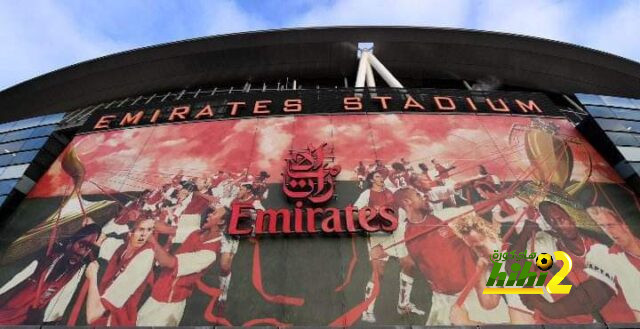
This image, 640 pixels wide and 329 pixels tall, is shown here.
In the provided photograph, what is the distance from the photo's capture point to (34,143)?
80.1 ft

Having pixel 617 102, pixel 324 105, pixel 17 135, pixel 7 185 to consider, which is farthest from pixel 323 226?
pixel 17 135

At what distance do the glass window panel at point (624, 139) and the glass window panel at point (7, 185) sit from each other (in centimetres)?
3308

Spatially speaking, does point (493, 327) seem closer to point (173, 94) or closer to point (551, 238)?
point (551, 238)

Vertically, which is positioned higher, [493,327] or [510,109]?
[510,109]

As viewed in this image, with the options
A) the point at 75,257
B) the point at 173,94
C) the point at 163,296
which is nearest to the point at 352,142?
the point at 163,296

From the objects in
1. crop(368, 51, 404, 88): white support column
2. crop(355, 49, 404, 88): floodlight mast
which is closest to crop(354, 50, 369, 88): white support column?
crop(355, 49, 404, 88): floodlight mast

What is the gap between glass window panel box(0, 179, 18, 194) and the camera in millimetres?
20945

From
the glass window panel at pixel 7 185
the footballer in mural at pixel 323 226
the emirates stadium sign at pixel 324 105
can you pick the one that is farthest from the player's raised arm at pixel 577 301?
the glass window panel at pixel 7 185

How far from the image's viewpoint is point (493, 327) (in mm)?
13547

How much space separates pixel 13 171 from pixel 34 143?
274cm

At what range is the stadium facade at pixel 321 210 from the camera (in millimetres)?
15328

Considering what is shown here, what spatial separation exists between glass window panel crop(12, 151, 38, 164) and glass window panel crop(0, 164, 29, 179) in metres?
0.49

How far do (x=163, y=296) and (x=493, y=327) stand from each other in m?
12.6

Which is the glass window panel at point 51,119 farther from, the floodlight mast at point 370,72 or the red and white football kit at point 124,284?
the floodlight mast at point 370,72
